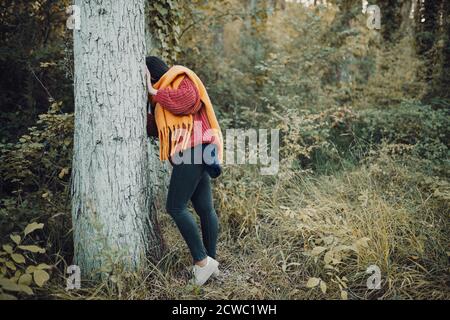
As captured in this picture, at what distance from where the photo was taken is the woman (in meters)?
2.77

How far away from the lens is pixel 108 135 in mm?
2770

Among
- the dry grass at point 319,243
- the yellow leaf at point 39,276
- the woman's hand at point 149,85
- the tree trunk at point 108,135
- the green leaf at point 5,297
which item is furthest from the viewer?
the woman's hand at point 149,85

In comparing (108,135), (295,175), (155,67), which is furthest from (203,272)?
(295,175)

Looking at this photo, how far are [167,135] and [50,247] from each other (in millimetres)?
1514

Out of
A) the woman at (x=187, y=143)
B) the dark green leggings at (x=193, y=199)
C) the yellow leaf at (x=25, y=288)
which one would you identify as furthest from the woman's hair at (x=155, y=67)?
the yellow leaf at (x=25, y=288)

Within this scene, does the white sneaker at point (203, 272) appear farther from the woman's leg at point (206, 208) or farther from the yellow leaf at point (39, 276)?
the yellow leaf at point (39, 276)

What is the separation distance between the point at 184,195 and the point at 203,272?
2.21 ft

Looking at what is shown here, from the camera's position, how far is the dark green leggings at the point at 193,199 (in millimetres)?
2787

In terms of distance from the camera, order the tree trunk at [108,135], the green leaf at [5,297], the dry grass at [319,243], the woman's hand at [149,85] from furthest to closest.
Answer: the woman's hand at [149,85] < the dry grass at [319,243] < the tree trunk at [108,135] < the green leaf at [5,297]

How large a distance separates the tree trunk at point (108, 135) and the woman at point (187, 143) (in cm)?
21

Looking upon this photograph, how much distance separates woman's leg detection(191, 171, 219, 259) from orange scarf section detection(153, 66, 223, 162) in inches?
11.5

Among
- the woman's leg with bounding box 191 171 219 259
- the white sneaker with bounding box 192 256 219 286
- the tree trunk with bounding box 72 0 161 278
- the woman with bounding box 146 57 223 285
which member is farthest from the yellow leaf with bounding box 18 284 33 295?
the woman's leg with bounding box 191 171 219 259

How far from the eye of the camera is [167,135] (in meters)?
2.85
